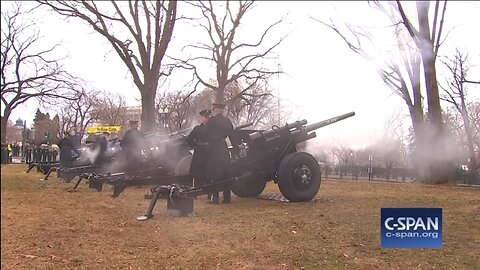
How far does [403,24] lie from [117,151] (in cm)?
167

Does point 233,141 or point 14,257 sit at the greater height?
point 233,141

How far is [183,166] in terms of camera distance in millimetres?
3652

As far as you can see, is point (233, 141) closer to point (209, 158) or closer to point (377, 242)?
point (209, 158)

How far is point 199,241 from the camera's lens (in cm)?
283

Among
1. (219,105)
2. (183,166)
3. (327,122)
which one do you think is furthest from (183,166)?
(327,122)

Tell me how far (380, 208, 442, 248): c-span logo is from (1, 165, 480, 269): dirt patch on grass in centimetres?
52

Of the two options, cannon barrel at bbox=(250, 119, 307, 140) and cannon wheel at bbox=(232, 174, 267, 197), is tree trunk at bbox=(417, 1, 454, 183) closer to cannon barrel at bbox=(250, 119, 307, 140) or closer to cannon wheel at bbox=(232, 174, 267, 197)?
cannon barrel at bbox=(250, 119, 307, 140)

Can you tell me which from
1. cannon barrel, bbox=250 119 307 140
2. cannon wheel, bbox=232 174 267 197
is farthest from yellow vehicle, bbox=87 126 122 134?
cannon wheel, bbox=232 174 267 197

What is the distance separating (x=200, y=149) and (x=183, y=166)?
31cm

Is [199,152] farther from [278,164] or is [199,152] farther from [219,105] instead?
[278,164]

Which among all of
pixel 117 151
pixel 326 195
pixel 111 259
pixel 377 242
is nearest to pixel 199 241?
pixel 111 259

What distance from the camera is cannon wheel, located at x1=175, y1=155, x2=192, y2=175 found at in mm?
3514

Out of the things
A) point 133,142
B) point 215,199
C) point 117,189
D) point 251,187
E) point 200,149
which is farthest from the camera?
point 251,187

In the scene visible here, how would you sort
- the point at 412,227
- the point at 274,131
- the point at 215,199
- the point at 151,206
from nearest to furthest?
1. the point at 412,227
2. the point at 151,206
3. the point at 215,199
4. the point at 274,131
